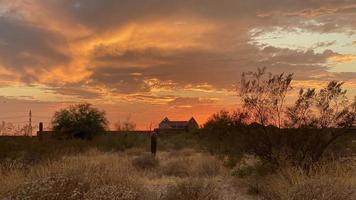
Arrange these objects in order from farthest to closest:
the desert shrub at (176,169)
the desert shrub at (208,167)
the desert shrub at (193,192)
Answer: the desert shrub at (176,169) → the desert shrub at (208,167) → the desert shrub at (193,192)

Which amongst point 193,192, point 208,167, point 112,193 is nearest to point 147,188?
point 193,192

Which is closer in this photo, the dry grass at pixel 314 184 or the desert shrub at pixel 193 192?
the dry grass at pixel 314 184

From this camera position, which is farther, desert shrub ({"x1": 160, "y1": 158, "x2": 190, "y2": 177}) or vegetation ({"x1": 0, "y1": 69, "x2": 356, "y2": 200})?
desert shrub ({"x1": 160, "y1": 158, "x2": 190, "y2": 177})

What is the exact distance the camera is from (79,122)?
179ft

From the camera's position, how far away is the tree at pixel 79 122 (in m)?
54.4

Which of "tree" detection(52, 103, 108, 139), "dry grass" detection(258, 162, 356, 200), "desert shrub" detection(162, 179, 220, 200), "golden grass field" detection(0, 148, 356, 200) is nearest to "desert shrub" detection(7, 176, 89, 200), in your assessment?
"golden grass field" detection(0, 148, 356, 200)

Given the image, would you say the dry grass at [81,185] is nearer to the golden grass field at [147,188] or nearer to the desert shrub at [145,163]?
the golden grass field at [147,188]

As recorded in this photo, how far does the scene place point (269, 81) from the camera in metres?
21.9

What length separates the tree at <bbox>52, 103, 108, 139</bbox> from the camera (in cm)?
5444

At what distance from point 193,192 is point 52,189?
11.5ft

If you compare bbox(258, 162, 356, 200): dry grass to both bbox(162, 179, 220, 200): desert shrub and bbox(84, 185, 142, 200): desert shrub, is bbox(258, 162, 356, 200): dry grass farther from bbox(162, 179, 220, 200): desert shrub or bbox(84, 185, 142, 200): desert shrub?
bbox(84, 185, 142, 200): desert shrub

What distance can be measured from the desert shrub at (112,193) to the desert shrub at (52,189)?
39cm

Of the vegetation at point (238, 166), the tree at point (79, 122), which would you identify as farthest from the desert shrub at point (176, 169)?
the tree at point (79, 122)

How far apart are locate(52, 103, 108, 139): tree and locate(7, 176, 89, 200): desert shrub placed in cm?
3887
